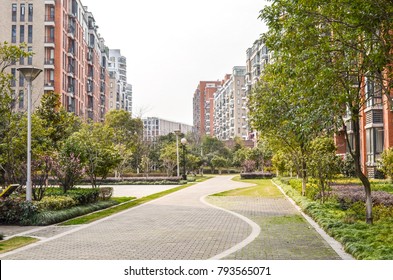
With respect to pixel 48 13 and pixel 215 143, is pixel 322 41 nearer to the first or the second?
pixel 48 13

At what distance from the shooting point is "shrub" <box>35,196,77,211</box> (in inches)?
569

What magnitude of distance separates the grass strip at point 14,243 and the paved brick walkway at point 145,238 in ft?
0.89

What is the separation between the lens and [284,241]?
10102mm

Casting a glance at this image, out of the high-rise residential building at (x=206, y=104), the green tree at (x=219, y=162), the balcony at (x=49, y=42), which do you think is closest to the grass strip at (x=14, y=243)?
the balcony at (x=49, y=42)

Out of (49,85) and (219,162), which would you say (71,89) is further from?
(219,162)

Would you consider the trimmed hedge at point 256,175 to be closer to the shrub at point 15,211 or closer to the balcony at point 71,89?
the balcony at point 71,89

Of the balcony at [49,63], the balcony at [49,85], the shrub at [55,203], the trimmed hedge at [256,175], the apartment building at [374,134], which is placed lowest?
the trimmed hedge at [256,175]

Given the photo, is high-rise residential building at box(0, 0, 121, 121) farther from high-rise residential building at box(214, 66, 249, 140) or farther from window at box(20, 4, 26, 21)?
high-rise residential building at box(214, 66, 249, 140)

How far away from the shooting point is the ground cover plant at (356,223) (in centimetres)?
826

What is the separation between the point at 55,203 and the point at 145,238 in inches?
220

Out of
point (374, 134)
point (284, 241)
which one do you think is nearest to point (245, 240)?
point (284, 241)

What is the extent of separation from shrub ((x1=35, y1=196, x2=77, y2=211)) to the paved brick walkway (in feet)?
5.72

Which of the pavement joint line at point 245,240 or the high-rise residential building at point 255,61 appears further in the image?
the high-rise residential building at point 255,61

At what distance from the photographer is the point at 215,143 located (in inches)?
3100
